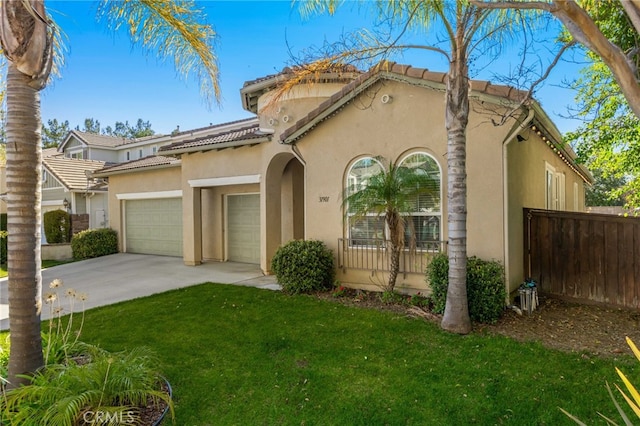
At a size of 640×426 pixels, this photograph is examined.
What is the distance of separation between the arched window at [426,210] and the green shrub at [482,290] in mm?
1337

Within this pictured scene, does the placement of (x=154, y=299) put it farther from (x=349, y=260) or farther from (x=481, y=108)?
(x=481, y=108)

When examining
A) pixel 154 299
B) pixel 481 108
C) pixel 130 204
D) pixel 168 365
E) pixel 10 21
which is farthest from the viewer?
pixel 130 204

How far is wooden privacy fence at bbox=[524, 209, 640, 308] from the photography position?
789 centimetres

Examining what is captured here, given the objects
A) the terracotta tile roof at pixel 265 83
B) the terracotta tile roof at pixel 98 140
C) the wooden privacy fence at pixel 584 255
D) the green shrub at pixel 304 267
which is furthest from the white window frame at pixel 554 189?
the terracotta tile roof at pixel 98 140

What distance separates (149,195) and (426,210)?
13102 millimetres

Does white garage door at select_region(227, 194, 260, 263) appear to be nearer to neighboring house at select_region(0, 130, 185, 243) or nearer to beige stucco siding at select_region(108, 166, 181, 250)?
beige stucco siding at select_region(108, 166, 181, 250)

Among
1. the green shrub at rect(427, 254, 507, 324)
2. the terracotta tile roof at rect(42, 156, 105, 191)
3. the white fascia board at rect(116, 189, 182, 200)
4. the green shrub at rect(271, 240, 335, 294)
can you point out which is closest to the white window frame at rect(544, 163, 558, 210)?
the green shrub at rect(427, 254, 507, 324)

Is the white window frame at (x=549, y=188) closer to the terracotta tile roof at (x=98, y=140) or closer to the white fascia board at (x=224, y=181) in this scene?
the white fascia board at (x=224, y=181)

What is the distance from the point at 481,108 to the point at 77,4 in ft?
26.0

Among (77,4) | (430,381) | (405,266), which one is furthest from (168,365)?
(77,4)

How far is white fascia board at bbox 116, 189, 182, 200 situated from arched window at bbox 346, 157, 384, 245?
9199 mm

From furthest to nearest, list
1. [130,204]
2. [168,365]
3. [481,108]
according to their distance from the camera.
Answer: [130,204] → [481,108] → [168,365]

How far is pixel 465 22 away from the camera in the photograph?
21.3 ft
